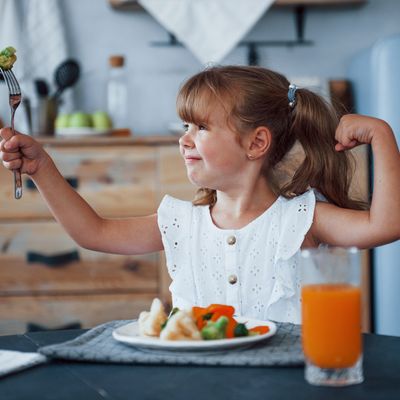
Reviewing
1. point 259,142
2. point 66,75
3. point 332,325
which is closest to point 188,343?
point 332,325

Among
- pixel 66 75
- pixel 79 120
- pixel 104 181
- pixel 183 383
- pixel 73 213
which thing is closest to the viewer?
pixel 183 383

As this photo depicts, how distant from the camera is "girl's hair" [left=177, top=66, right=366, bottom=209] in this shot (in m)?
1.64

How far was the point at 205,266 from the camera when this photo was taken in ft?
5.47

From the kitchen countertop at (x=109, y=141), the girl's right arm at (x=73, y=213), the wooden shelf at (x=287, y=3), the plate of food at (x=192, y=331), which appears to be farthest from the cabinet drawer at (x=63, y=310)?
the plate of food at (x=192, y=331)

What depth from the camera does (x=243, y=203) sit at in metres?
1.70

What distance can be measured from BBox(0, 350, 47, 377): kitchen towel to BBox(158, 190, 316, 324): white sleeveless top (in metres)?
0.62

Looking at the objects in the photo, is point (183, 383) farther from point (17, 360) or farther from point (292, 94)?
point (292, 94)

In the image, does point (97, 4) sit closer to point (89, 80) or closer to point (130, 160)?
point (89, 80)

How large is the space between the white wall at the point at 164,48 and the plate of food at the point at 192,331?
2280 mm

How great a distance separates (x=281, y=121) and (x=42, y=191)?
0.49m

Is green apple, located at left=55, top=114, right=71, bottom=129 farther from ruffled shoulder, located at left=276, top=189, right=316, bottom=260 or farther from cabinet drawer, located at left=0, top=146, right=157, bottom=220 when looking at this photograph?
ruffled shoulder, located at left=276, top=189, right=316, bottom=260

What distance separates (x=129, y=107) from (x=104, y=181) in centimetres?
54

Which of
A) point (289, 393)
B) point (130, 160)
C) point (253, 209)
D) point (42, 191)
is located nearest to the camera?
point (289, 393)

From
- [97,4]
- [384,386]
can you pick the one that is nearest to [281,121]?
[384,386]
